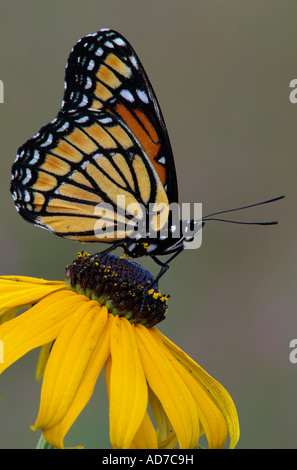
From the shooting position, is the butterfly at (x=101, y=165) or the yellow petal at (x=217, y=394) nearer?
the yellow petal at (x=217, y=394)

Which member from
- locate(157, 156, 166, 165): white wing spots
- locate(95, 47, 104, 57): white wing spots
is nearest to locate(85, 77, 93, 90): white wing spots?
locate(95, 47, 104, 57): white wing spots

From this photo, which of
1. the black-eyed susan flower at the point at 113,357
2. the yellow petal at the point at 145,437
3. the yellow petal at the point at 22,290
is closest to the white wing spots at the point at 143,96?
the black-eyed susan flower at the point at 113,357

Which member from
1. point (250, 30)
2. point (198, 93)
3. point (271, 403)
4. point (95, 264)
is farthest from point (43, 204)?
point (250, 30)

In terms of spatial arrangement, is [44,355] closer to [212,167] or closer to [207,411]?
[207,411]

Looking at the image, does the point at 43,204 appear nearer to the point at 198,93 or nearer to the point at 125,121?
the point at 125,121

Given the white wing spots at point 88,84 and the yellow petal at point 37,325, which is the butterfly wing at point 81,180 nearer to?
the white wing spots at point 88,84

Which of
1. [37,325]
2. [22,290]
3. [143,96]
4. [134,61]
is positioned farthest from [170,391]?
[134,61]

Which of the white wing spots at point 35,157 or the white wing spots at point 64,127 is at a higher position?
the white wing spots at point 64,127
